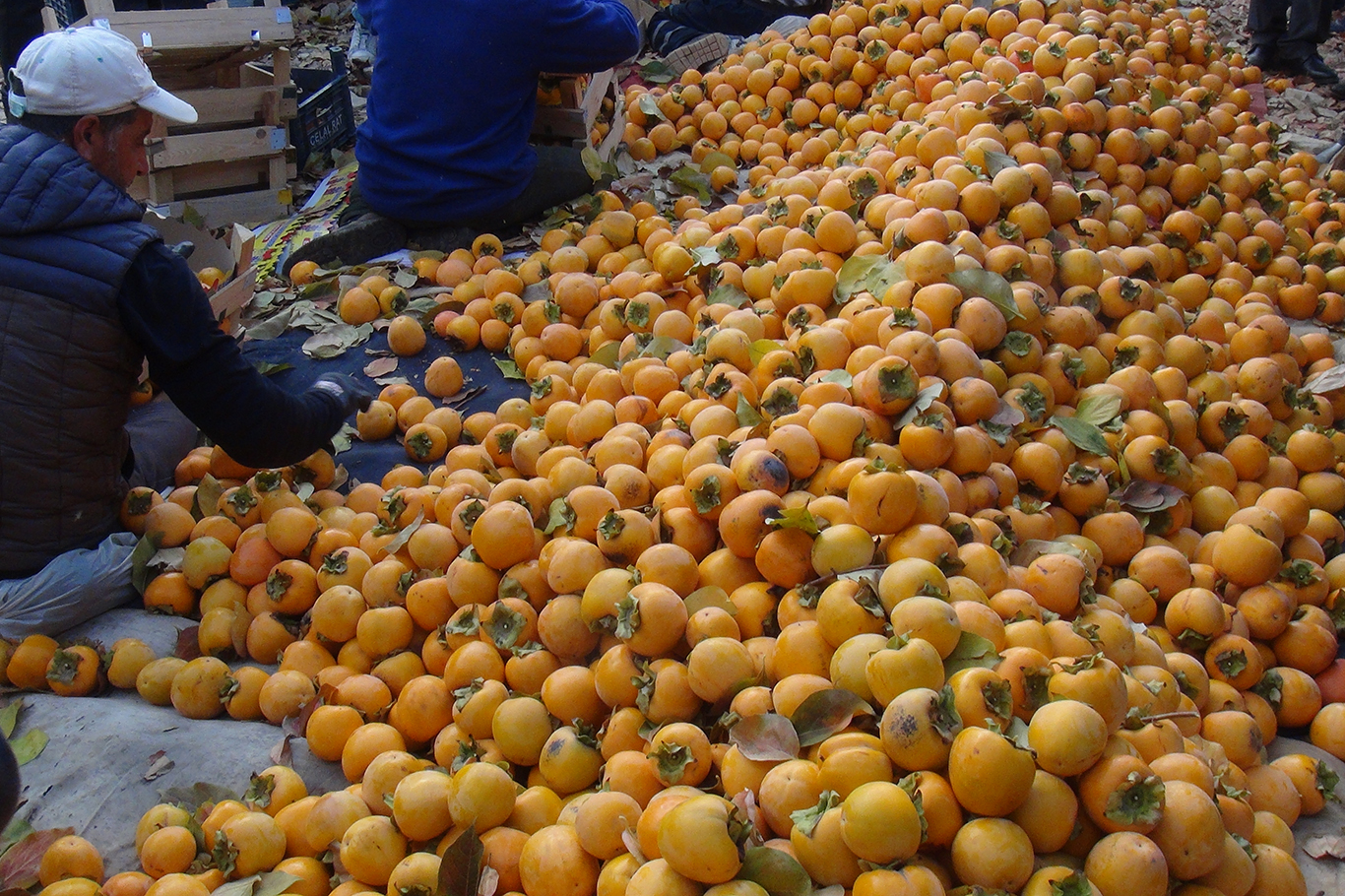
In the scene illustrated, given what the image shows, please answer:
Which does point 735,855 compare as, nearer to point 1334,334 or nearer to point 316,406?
point 316,406

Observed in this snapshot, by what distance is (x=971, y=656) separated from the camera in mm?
1833

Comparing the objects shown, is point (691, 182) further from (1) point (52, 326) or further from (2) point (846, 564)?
(2) point (846, 564)

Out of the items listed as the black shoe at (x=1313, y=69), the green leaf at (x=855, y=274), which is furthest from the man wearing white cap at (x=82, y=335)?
the black shoe at (x=1313, y=69)

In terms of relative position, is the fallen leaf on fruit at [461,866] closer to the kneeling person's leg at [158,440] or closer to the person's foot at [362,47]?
the kneeling person's leg at [158,440]

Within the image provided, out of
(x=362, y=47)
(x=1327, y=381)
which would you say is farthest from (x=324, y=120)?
(x=1327, y=381)

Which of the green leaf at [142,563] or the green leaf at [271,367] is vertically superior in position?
the green leaf at [271,367]

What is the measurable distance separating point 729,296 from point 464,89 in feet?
7.38

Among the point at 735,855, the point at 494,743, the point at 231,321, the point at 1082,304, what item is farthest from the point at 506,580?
the point at 231,321

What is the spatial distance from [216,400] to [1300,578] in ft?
10.5

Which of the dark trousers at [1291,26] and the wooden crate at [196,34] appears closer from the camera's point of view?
the wooden crate at [196,34]

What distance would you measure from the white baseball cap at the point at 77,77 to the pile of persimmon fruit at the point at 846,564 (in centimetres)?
124

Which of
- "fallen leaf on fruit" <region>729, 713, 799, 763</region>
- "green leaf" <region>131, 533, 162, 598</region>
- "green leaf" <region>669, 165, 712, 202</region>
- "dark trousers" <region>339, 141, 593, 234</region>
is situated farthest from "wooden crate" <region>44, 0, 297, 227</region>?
"fallen leaf on fruit" <region>729, 713, 799, 763</region>

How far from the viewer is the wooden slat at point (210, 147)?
548 centimetres

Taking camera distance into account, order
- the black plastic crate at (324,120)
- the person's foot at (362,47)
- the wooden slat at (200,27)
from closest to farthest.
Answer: the wooden slat at (200,27) → the black plastic crate at (324,120) → the person's foot at (362,47)
